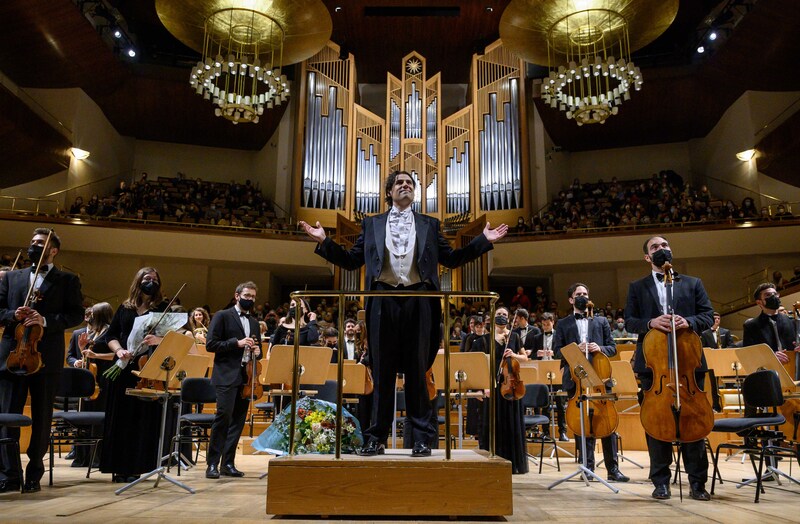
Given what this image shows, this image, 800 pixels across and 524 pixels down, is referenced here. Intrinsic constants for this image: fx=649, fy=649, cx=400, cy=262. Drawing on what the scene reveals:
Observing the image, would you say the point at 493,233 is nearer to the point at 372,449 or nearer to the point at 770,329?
the point at 372,449

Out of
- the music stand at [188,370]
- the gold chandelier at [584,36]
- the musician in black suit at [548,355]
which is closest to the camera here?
the music stand at [188,370]

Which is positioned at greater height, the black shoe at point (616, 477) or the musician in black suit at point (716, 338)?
the musician in black suit at point (716, 338)

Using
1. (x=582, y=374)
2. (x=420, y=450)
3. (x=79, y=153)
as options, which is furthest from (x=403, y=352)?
(x=79, y=153)

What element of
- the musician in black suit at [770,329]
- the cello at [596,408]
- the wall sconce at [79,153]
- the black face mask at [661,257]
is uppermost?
the wall sconce at [79,153]

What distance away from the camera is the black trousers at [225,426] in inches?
185

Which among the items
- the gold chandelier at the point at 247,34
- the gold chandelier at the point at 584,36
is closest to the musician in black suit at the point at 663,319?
the gold chandelier at the point at 584,36

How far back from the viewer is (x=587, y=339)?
523cm

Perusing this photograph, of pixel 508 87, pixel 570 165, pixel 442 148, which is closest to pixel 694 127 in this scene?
pixel 570 165

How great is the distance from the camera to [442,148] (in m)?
15.8

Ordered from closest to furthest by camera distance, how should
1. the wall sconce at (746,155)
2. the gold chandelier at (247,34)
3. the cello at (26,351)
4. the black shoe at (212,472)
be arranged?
the cello at (26,351) < the black shoe at (212,472) < the gold chandelier at (247,34) < the wall sconce at (746,155)

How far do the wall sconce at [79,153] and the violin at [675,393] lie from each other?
1404 cm

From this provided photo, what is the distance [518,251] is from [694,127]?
5.82m

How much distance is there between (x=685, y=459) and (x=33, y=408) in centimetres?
388

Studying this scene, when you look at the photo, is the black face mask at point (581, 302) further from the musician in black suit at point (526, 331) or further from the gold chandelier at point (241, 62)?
the gold chandelier at point (241, 62)
